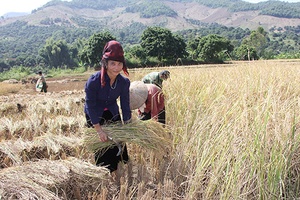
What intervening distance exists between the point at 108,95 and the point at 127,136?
36 cm

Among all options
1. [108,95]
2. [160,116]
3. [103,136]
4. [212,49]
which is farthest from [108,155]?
[212,49]

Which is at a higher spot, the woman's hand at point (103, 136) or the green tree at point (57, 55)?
Result: the green tree at point (57, 55)

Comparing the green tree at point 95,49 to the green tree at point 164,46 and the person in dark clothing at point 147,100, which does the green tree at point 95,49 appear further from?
the person in dark clothing at point 147,100

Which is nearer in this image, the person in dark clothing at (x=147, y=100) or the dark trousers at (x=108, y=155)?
the dark trousers at (x=108, y=155)

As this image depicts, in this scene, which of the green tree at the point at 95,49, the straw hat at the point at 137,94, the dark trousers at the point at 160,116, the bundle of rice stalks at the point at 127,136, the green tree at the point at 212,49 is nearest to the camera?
the bundle of rice stalks at the point at 127,136

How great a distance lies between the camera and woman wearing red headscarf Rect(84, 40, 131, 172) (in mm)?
2045

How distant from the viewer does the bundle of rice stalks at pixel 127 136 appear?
220 centimetres

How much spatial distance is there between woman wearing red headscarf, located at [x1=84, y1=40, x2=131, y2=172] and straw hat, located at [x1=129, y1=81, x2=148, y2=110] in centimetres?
42

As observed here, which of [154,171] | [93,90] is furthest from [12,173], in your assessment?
[154,171]

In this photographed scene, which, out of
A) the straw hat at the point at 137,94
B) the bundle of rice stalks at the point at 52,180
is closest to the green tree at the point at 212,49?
the straw hat at the point at 137,94

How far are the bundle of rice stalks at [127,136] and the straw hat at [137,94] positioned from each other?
50cm

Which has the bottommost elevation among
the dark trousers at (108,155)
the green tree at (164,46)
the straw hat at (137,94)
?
the dark trousers at (108,155)

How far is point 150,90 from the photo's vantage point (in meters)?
2.97

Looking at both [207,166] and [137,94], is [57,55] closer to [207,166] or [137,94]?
[137,94]
